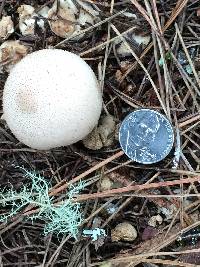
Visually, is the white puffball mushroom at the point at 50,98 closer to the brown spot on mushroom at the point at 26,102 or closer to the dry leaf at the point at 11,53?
the brown spot on mushroom at the point at 26,102

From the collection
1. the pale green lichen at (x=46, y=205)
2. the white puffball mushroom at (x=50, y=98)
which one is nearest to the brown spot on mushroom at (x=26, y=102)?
the white puffball mushroom at (x=50, y=98)

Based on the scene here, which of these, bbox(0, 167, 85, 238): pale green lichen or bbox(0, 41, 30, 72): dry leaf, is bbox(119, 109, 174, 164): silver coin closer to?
bbox(0, 167, 85, 238): pale green lichen

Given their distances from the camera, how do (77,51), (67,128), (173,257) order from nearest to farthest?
(67,128) → (173,257) → (77,51)

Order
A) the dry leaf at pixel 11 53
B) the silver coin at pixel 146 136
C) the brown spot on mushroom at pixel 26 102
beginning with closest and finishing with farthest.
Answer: the brown spot on mushroom at pixel 26 102 < the silver coin at pixel 146 136 < the dry leaf at pixel 11 53

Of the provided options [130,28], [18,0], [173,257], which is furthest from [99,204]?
[18,0]

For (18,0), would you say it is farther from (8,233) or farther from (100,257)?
(100,257)

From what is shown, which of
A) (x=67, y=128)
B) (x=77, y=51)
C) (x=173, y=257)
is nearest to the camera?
(x=67, y=128)
